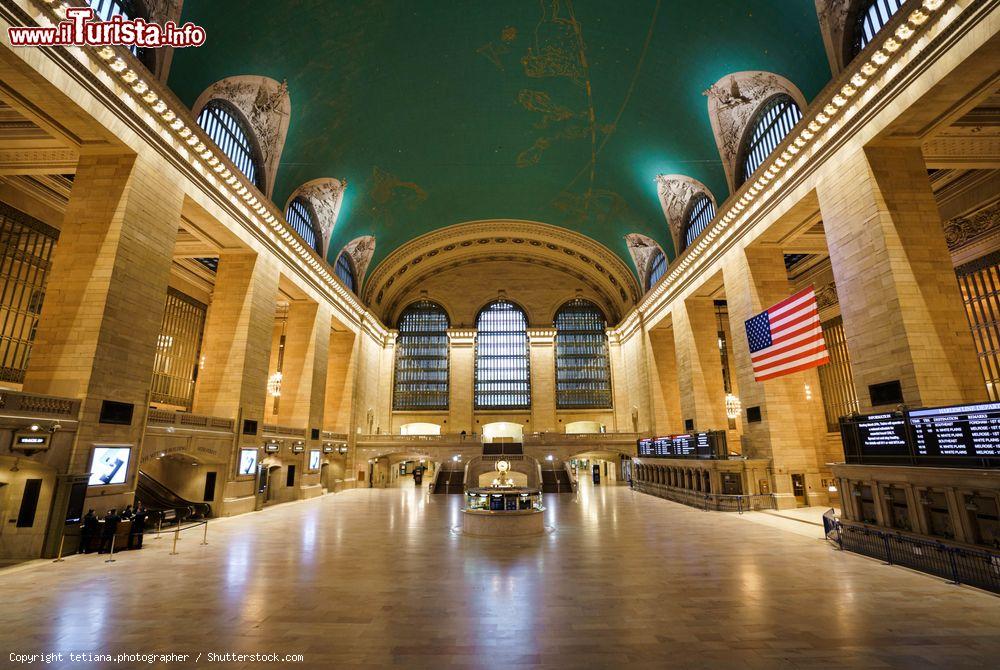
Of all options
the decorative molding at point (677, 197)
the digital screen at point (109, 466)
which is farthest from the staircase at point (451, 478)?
the decorative molding at point (677, 197)

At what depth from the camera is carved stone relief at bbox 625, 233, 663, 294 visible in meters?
27.9

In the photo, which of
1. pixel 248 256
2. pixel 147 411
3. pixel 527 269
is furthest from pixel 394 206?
pixel 147 411

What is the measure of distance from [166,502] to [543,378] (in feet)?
87.4

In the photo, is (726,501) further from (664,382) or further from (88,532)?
(88,532)

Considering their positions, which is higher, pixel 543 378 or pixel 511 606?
pixel 543 378

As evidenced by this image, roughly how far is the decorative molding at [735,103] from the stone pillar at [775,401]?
3403 millimetres

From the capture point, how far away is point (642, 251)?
28.9 meters

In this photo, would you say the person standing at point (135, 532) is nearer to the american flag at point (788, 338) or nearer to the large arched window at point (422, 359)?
the american flag at point (788, 338)

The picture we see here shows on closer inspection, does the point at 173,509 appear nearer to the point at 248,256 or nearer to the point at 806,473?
the point at 248,256

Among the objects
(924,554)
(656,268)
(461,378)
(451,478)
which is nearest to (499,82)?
(656,268)

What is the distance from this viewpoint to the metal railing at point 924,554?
21.5 ft

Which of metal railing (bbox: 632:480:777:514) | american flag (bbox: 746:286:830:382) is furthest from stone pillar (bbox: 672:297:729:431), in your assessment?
american flag (bbox: 746:286:830:382)

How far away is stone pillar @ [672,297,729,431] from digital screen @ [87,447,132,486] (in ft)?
68.3

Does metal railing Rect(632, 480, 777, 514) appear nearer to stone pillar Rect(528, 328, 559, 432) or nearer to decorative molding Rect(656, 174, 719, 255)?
decorative molding Rect(656, 174, 719, 255)
